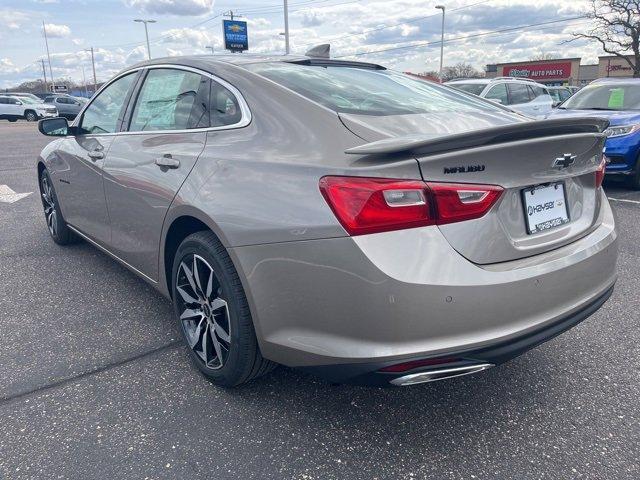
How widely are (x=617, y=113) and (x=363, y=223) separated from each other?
23.2ft

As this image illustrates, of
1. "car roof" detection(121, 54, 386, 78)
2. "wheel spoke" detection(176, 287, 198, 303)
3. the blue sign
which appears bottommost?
"wheel spoke" detection(176, 287, 198, 303)

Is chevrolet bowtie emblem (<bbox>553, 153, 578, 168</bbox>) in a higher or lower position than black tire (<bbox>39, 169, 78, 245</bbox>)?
higher

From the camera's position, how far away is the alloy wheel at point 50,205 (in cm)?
482

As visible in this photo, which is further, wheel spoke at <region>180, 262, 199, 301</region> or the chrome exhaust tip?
wheel spoke at <region>180, 262, 199, 301</region>

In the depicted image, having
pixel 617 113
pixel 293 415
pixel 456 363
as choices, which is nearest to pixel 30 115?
pixel 617 113

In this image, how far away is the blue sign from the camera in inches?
1852

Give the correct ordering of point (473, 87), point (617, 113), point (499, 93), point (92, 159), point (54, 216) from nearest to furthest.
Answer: point (92, 159), point (54, 216), point (617, 113), point (473, 87), point (499, 93)

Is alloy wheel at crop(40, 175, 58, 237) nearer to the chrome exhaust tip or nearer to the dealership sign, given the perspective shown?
the chrome exhaust tip

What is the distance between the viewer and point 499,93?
1176cm

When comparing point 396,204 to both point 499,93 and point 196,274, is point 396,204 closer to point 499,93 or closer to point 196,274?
point 196,274

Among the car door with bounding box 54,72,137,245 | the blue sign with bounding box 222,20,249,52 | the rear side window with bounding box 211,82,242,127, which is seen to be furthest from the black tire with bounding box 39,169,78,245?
the blue sign with bounding box 222,20,249,52

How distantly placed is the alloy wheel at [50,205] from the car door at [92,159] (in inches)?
19.8

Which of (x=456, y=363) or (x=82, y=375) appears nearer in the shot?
(x=456, y=363)

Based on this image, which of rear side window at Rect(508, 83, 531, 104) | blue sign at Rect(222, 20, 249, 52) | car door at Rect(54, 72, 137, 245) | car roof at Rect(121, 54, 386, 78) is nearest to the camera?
car roof at Rect(121, 54, 386, 78)
